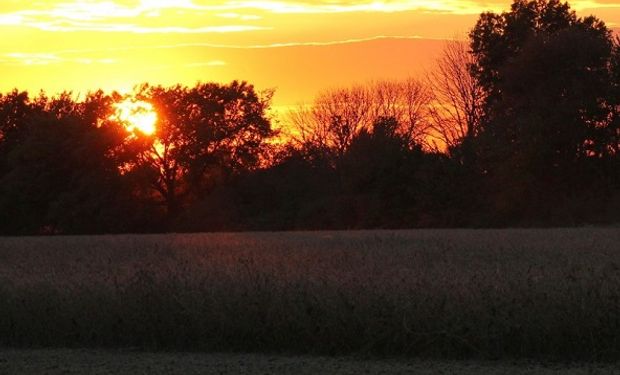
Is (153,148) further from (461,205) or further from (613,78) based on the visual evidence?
(613,78)

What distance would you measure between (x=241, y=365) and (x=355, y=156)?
3711 centimetres

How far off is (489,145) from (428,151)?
15.2 feet

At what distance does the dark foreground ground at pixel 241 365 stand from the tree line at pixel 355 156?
30.6m

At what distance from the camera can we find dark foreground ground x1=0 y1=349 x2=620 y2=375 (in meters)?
9.25

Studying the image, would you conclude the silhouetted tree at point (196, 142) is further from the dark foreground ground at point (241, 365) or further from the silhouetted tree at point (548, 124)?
the dark foreground ground at point (241, 365)

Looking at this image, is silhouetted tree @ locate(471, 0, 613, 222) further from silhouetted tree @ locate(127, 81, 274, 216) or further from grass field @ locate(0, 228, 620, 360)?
grass field @ locate(0, 228, 620, 360)

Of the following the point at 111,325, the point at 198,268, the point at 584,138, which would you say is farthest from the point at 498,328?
the point at 584,138

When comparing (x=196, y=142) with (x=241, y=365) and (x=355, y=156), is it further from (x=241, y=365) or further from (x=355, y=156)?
(x=241, y=365)

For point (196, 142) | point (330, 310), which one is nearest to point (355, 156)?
point (196, 142)

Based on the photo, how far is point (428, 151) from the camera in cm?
Result: 4706

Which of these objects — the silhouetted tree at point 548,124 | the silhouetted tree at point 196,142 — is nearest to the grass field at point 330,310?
the silhouetted tree at point 548,124

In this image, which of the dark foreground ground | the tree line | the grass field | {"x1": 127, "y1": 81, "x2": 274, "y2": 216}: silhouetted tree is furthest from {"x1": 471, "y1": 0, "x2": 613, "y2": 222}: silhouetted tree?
the dark foreground ground

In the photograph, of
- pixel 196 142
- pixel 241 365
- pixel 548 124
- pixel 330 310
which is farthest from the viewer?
pixel 196 142

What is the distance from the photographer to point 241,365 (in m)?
9.69
